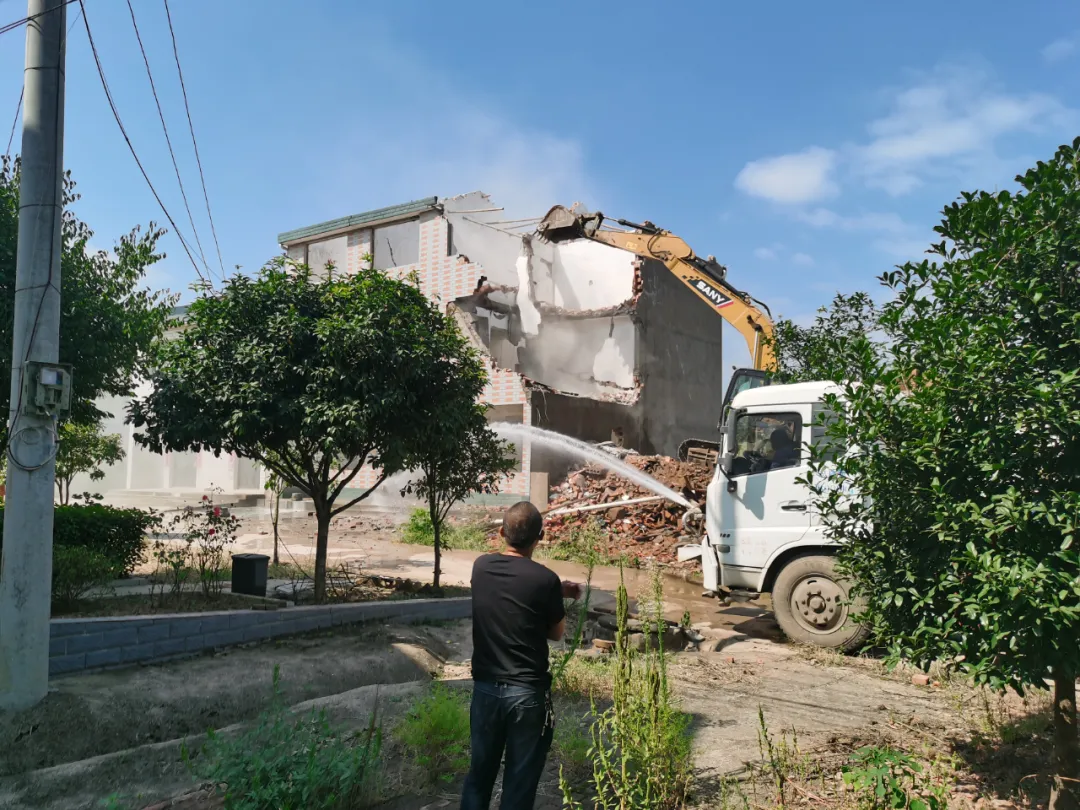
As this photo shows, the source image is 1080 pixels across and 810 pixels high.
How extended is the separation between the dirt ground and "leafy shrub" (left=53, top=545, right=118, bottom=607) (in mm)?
1746

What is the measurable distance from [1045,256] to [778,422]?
5553mm

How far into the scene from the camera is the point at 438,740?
4703 mm

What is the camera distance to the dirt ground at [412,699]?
436 centimetres

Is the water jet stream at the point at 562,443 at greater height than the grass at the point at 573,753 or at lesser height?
greater

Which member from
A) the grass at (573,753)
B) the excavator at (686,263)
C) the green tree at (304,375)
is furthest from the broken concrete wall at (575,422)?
the grass at (573,753)

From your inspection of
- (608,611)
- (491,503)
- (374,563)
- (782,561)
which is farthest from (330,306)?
(491,503)

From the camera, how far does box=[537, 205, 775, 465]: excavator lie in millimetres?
15727

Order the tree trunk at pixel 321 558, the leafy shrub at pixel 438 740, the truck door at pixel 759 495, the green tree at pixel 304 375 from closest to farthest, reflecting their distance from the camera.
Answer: the leafy shrub at pixel 438 740 < the green tree at pixel 304 375 < the truck door at pixel 759 495 < the tree trunk at pixel 321 558

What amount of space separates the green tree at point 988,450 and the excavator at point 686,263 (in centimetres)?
1056

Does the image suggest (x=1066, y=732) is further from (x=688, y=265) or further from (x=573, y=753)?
(x=688, y=265)

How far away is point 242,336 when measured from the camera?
8.76m

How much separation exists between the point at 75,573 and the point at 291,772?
5.23 m

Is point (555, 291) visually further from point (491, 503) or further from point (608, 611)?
point (608, 611)

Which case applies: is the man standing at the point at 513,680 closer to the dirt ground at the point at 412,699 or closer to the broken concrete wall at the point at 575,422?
the dirt ground at the point at 412,699
